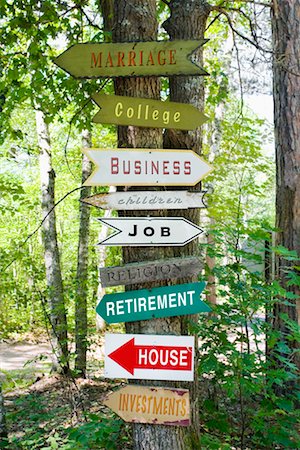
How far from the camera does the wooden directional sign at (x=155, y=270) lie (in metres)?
3.14

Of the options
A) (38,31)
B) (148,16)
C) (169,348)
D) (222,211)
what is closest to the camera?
(169,348)

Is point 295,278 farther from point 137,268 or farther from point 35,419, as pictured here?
point 35,419

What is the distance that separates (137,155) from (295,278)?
60.5 inches

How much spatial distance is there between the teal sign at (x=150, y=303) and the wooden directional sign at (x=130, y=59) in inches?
52.6

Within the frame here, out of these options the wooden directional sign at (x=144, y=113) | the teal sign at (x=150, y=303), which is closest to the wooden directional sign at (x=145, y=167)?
the wooden directional sign at (x=144, y=113)

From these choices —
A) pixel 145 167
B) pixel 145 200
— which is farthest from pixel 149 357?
pixel 145 167

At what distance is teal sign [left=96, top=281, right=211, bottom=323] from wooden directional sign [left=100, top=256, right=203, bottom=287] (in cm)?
8

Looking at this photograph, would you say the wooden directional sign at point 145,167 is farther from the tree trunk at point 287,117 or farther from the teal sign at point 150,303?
the tree trunk at point 287,117

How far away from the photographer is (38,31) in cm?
511

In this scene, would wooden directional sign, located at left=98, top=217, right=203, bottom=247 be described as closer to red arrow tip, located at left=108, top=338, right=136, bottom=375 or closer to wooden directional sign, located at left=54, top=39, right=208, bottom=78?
red arrow tip, located at left=108, top=338, right=136, bottom=375

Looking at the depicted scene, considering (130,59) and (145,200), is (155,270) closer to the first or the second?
(145,200)

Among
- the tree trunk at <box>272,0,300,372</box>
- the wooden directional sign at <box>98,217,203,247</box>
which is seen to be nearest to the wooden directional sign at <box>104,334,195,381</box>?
the wooden directional sign at <box>98,217,203,247</box>

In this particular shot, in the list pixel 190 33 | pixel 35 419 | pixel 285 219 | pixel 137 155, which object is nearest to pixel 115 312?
pixel 137 155

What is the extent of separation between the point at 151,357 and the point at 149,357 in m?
0.01
